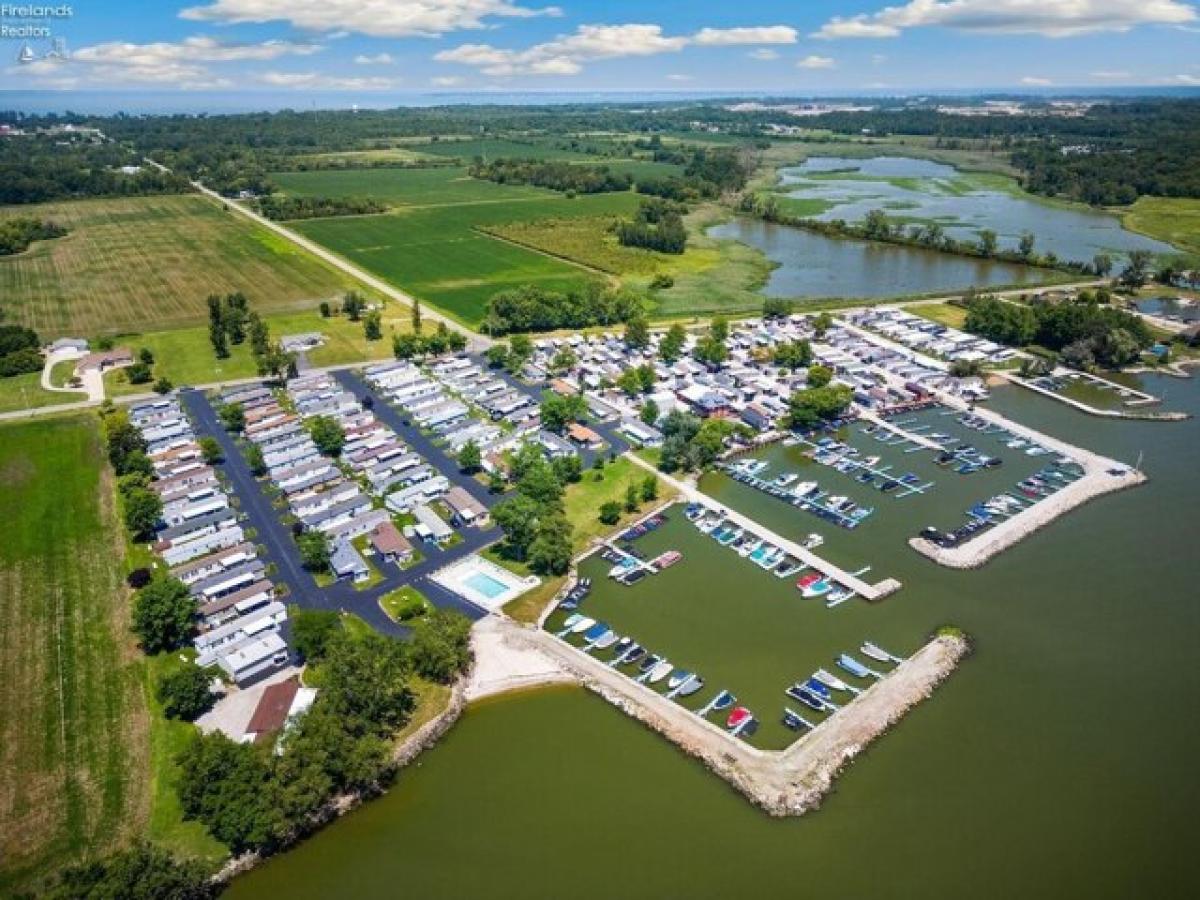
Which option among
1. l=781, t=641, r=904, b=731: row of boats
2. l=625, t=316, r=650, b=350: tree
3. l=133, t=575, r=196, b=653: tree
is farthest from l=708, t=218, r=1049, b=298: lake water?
l=133, t=575, r=196, b=653: tree

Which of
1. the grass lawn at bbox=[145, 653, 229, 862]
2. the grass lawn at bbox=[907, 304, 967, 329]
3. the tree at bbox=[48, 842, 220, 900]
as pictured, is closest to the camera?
the tree at bbox=[48, 842, 220, 900]

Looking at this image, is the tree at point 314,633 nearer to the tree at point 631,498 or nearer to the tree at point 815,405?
the tree at point 631,498

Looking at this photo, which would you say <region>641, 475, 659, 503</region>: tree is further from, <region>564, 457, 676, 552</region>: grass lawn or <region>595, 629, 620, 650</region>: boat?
<region>595, 629, 620, 650</region>: boat

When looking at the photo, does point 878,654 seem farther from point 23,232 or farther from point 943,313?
point 23,232

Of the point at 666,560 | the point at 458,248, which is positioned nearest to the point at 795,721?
the point at 666,560

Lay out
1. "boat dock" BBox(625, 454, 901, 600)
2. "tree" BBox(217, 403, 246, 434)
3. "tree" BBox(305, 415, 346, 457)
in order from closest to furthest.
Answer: "boat dock" BBox(625, 454, 901, 600) < "tree" BBox(305, 415, 346, 457) < "tree" BBox(217, 403, 246, 434)

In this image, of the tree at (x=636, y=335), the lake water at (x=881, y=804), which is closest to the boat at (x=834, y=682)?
the lake water at (x=881, y=804)
